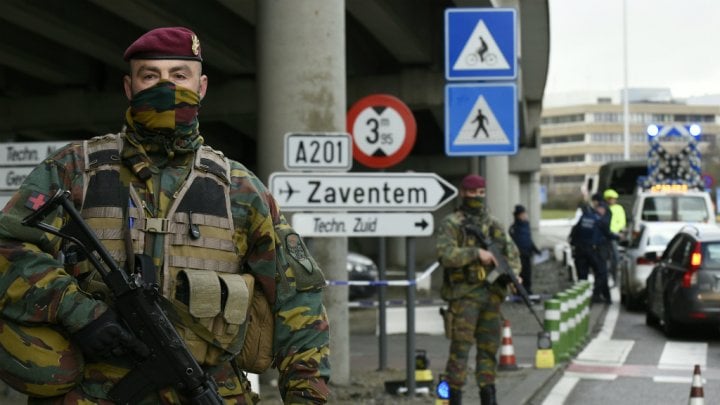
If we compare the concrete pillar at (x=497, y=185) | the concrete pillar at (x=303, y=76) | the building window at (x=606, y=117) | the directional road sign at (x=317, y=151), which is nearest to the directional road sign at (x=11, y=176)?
the concrete pillar at (x=303, y=76)

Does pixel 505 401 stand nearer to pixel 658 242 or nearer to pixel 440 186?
pixel 440 186

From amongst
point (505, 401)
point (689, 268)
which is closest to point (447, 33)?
point (505, 401)

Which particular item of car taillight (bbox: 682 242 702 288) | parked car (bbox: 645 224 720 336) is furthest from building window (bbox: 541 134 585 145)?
car taillight (bbox: 682 242 702 288)

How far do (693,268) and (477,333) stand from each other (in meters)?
7.85

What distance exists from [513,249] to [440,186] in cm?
84

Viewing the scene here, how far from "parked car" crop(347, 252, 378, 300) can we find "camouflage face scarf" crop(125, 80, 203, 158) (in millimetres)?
18305

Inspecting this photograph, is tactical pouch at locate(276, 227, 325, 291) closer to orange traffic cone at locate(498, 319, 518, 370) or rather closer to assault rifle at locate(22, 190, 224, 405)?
assault rifle at locate(22, 190, 224, 405)

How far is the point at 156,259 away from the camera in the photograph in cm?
355

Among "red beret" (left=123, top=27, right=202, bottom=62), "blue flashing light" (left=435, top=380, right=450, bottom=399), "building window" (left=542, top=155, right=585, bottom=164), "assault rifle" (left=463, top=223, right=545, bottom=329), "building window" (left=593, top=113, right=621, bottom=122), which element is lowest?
"blue flashing light" (left=435, top=380, right=450, bottom=399)

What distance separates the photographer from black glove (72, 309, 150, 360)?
131 inches

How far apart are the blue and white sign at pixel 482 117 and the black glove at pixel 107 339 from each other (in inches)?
347

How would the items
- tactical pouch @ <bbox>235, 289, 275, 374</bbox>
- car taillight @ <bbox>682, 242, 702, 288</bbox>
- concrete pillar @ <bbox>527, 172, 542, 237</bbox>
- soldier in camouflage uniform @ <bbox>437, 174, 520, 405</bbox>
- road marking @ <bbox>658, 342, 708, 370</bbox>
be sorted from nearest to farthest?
1. tactical pouch @ <bbox>235, 289, 275, 374</bbox>
2. soldier in camouflage uniform @ <bbox>437, 174, 520, 405</bbox>
3. road marking @ <bbox>658, 342, 708, 370</bbox>
4. car taillight @ <bbox>682, 242, 702, 288</bbox>
5. concrete pillar @ <bbox>527, 172, 542, 237</bbox>

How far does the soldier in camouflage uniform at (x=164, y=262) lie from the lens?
3.39 meters

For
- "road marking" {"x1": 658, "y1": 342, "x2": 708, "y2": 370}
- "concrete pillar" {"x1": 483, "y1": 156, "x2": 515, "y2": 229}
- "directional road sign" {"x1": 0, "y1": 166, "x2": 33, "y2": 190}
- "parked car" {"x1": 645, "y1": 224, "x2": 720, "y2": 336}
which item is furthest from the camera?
"concrete pillar" {"x1": 483, "y1": 156, "x2": 515, "y2": 229}
